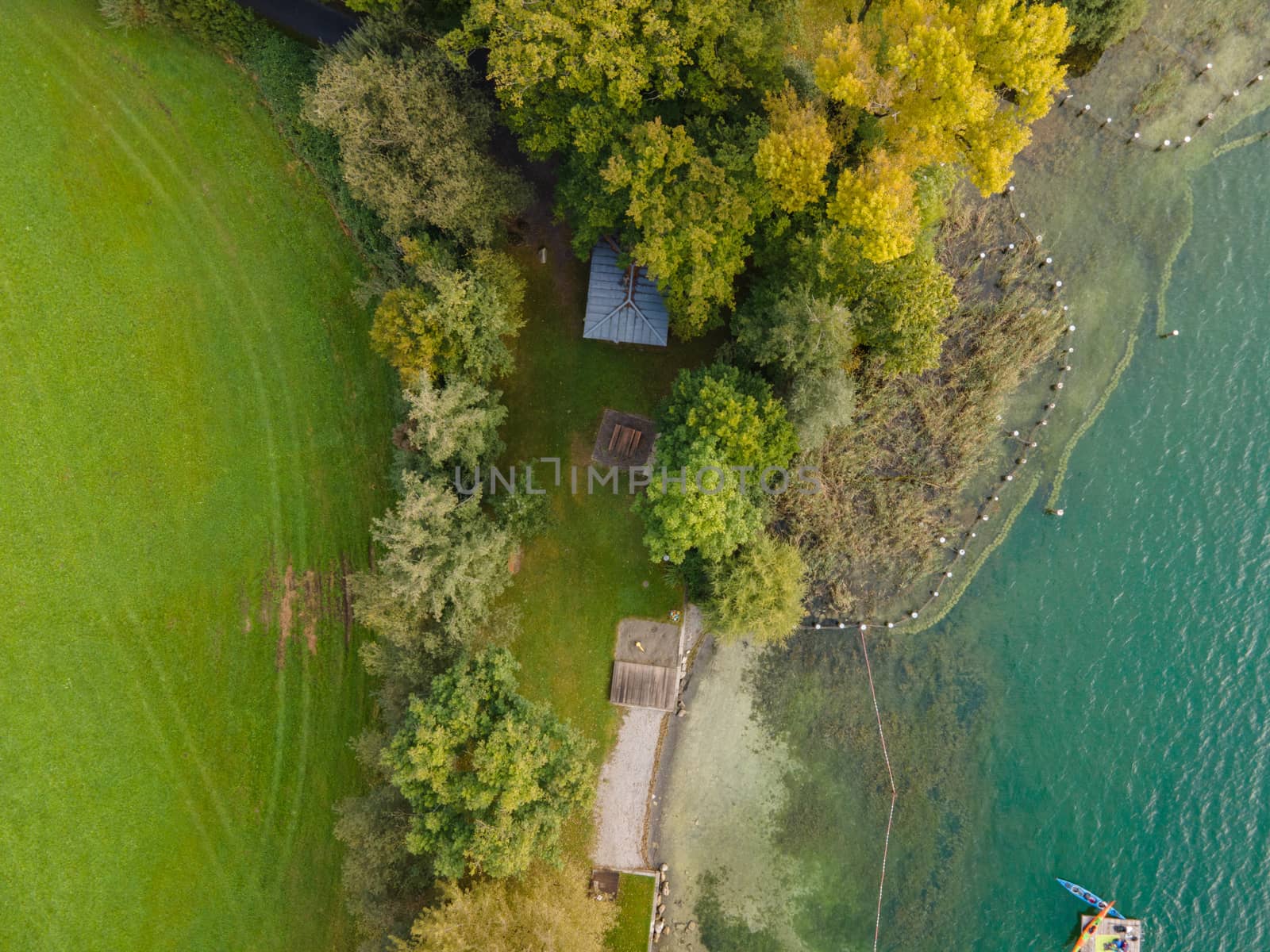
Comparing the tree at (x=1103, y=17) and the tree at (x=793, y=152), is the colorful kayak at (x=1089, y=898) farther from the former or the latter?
the tree at (x=1103, y=17)

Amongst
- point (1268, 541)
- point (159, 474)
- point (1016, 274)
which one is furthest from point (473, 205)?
point (1268, 541)

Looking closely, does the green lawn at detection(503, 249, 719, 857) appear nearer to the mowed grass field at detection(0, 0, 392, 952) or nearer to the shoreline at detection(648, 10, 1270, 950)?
the shoreline at detection(648, 10, 1270, 950)

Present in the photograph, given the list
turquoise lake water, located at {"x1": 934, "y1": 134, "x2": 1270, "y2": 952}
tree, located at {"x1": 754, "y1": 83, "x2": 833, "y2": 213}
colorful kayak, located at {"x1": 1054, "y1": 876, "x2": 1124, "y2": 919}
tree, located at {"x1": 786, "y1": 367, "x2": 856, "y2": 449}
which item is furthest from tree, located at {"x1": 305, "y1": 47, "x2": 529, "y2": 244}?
colorful kayak, located at {"x1": 1054, "y1": 876, "x2": 1124, "y2": 919}

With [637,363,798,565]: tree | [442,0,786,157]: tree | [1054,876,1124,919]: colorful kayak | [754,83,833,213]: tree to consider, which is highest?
[442,0,786,157]: tree

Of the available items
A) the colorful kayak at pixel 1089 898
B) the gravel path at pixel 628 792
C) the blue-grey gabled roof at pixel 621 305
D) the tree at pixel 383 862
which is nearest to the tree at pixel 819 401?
the blue-grey gabled roof at pixel 621 305

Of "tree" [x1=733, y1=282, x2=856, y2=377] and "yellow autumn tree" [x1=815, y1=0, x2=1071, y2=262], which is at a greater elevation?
"yellow autumn tree" [x1=815, y1=0, x2=1071, y2=262]
